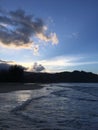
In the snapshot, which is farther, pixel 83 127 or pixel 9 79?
pixel 9 79

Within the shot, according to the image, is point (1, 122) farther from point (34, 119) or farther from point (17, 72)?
point (17, 72)

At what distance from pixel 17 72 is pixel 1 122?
4819 inches

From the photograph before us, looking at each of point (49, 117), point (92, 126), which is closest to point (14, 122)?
point (49, 117)

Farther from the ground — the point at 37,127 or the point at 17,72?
the point at 17,72

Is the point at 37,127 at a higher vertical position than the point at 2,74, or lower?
lower

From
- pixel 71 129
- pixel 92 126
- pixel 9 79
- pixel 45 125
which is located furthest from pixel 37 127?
pixel 9 79

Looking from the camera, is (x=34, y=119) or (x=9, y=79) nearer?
(x=34, y=119)

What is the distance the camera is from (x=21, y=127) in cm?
1477

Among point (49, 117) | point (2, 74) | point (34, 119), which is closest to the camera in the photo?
point (34, 119)

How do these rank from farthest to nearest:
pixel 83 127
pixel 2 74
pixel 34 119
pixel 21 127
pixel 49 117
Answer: pixel 2 74 < pixel 49 117 < pixel 34 119 < pixel 83 127 < pixel 21 127

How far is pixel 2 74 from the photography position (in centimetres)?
13588

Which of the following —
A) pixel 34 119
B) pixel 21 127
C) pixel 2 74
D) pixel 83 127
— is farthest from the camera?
pixel 2 74

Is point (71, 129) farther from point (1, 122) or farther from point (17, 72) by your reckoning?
point (17, 72)

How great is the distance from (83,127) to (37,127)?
265cm
